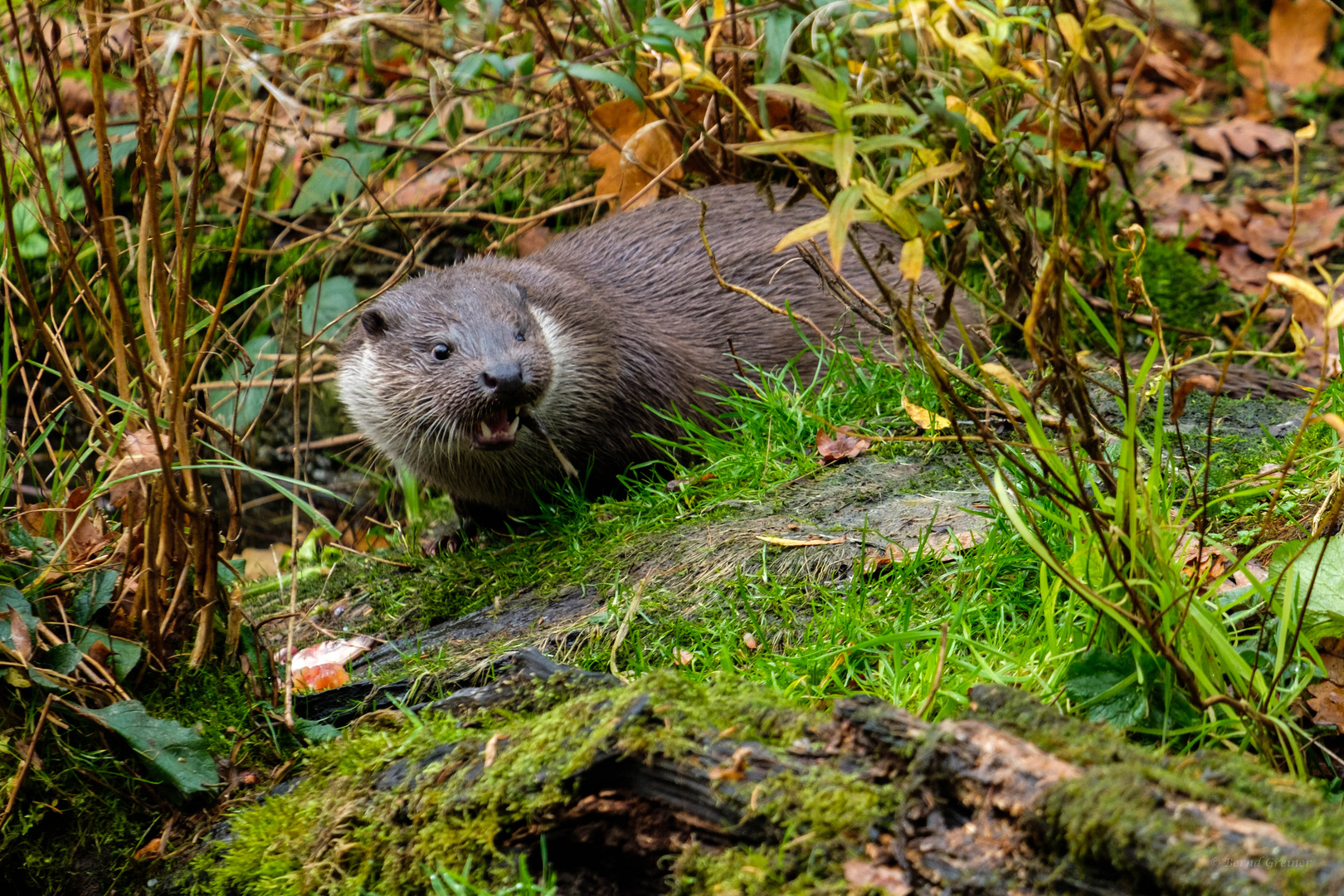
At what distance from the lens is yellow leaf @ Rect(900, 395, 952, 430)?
338cm

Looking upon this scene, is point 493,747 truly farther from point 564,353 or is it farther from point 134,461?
point 564,353

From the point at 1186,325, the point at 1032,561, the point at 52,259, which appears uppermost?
the point at 52,259

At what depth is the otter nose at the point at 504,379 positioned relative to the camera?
3.53 m

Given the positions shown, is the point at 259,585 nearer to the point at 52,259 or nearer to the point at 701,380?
the point at 701,380

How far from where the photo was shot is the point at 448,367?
3686 mm

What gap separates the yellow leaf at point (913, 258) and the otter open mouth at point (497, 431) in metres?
2.13

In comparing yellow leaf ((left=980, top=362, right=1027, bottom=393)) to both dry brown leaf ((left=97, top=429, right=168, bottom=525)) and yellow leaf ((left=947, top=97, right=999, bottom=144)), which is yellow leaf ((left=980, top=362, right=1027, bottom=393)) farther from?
dry brown leaf ((left=97, top=429, right=168, bottom=525))

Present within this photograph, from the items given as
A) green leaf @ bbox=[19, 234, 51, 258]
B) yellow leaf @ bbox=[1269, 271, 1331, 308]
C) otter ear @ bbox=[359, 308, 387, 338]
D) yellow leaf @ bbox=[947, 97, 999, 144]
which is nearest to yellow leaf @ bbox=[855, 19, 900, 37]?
yellow leaf @ bbox=[947, 97, 999, 144]

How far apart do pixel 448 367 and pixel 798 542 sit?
1393 mm

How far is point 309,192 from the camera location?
5.41 m

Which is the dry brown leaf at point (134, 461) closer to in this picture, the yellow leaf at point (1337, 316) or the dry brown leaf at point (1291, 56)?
the yellow leaf at point (1337, 316)

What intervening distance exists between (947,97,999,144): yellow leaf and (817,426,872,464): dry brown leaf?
5.38ft

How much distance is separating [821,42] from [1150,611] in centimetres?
112

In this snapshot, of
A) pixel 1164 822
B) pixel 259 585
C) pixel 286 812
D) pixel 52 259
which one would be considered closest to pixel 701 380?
pixel 259 585
